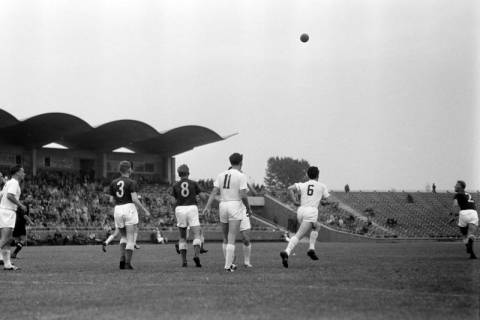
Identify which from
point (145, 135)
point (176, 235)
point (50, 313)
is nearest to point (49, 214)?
point (176, 235)

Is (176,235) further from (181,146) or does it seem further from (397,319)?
(397,319)

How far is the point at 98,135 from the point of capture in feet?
200

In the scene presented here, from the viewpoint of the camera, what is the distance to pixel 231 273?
13.0 metres

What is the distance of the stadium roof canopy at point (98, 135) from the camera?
54312 millimetres

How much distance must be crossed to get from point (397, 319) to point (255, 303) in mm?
1810

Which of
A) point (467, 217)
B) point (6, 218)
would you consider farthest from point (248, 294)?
point (467, 217)

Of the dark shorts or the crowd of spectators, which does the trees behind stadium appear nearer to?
the crowd of spectators

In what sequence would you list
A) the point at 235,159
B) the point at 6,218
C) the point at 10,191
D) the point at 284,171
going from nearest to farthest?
1. the point at 235,159
2. the point at 10,191
3. the point at 6,218
4. the point at 284,171

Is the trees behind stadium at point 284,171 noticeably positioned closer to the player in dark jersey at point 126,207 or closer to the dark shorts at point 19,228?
the dark shorts at point 19,228

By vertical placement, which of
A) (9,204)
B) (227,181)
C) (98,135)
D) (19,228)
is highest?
(98,135)

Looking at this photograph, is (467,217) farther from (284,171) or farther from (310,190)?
(284,171)

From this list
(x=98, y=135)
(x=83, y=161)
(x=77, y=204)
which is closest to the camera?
(x=77, y=204)

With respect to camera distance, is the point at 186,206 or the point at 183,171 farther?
the point at 186,206

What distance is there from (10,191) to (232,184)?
437 cm
